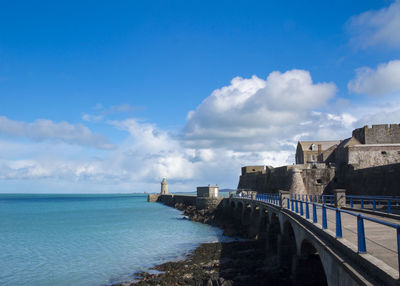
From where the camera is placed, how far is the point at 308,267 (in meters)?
11.9

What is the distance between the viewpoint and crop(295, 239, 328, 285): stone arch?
11758 millimetres

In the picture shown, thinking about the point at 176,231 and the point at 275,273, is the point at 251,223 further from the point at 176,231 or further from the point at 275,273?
the point at 275,273

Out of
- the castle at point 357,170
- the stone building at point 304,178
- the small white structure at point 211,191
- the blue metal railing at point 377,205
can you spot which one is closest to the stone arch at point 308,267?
the blue metal railing at point 377,205

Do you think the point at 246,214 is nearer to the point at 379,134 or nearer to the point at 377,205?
the point at 377,205

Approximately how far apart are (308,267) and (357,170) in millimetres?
20350

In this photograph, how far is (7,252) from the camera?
80.9ft

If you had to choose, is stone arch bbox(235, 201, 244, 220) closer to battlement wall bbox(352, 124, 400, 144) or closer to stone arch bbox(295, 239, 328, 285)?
battlement wall bbox(352, 124, 400, 144)

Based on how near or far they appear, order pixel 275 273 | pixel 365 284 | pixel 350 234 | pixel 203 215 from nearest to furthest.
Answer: pixel 365 284, pixel 350 234, pixel 275 273, pixel 203 215

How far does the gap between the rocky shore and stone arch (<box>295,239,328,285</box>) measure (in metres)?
1.11

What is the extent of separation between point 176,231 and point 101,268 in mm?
14245

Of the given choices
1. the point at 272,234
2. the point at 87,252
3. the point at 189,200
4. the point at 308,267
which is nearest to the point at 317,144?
the point at 189,200

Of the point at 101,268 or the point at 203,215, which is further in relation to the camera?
the point at 203,215

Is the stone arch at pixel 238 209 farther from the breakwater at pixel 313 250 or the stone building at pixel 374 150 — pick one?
the stone building at pixel 374 150

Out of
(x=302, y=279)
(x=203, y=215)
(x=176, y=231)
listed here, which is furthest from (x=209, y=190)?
(x=302, y=279)
